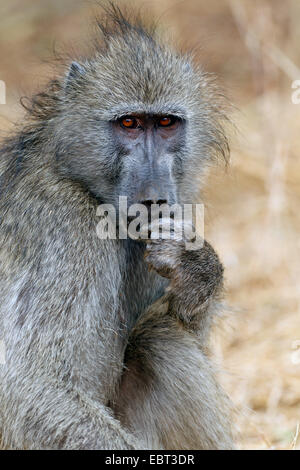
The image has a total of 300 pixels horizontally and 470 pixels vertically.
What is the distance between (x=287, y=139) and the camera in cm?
786

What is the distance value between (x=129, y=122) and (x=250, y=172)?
179 inches

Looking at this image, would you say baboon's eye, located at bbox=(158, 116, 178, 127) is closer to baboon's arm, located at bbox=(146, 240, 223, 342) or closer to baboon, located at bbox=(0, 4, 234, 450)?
baboon, located at bbox=(0, 4, 234, 450)

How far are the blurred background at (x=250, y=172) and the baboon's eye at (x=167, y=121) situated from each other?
67 cm

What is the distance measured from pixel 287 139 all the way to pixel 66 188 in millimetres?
4481

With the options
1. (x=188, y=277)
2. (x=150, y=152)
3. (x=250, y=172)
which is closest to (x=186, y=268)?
(x=188, y=277)

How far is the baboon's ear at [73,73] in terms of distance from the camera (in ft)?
13.0

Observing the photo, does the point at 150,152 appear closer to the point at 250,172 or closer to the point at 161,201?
the point at 161,201

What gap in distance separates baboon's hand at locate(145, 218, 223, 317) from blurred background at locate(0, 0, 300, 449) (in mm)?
624

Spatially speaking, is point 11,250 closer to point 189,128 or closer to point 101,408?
point 101,408

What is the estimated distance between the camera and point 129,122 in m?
3.87

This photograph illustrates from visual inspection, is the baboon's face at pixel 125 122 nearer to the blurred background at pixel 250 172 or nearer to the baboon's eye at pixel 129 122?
the baboon's eye at pixel 129 122

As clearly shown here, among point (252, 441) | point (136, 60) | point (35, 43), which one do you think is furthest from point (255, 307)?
point (35, 43)

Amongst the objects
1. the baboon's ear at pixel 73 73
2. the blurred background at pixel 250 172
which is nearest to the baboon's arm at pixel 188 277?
the blurred background at pixel 250 172
